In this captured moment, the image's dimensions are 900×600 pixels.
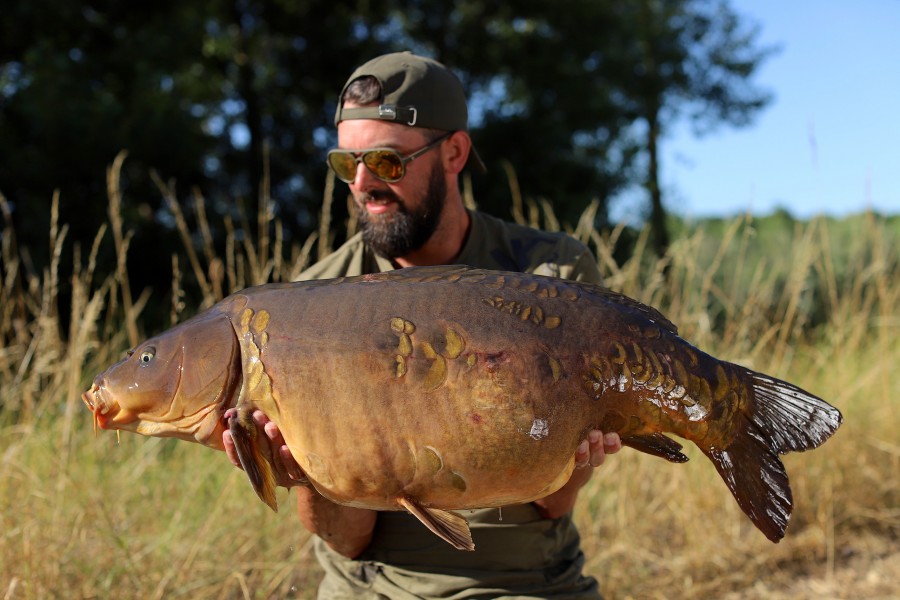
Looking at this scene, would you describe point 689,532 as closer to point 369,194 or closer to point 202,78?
point 369,194

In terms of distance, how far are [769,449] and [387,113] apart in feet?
4.05

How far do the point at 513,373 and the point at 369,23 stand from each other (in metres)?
10.7

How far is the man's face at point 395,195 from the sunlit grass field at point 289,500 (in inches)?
33.5

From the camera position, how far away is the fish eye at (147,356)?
1.67m

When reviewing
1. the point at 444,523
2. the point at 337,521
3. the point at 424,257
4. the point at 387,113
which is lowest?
the point at 337,521

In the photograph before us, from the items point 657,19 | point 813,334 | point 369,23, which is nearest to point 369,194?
point 813,334

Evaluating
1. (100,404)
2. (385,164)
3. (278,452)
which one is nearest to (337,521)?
(278,452)

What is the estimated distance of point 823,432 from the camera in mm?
1711

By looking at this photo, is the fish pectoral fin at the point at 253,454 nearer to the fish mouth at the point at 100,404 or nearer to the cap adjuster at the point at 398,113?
the fish mouth at the point at 100,404

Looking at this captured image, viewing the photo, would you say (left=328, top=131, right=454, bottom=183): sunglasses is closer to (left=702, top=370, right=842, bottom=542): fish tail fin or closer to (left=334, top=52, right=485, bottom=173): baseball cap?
(left=334, top=52, right=485, bottom=173): baseball cap

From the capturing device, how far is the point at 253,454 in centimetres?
158

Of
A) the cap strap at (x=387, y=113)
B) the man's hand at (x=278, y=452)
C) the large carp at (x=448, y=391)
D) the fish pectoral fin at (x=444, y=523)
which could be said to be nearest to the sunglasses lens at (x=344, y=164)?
the cap strap at (x=387, y=113)

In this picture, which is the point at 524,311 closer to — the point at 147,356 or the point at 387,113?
the point at 147,356

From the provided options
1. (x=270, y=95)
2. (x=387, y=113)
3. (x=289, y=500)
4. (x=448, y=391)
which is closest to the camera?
(x=448, y=391)
